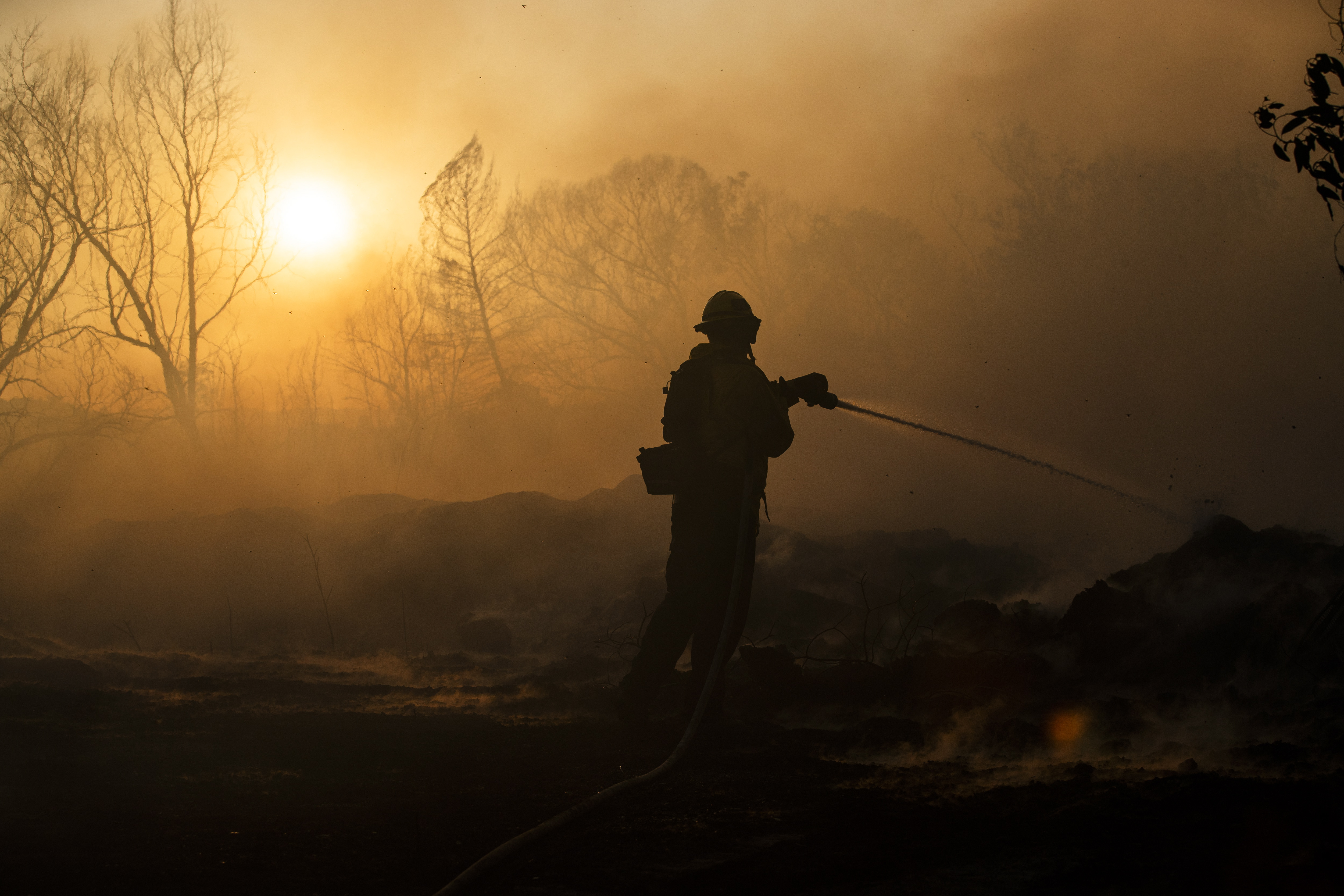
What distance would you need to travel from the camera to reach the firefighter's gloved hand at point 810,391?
4.66 m

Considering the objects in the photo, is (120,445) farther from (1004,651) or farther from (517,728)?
(1004,651)

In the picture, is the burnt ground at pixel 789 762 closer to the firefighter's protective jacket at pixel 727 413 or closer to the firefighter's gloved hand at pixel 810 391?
the firefighter's protective jacket at pixel 727 413

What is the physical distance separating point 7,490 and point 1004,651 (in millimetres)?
14215

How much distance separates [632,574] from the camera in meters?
9.82

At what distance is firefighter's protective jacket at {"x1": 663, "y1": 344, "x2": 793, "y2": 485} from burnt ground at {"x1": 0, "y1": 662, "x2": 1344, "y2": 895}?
145 cm

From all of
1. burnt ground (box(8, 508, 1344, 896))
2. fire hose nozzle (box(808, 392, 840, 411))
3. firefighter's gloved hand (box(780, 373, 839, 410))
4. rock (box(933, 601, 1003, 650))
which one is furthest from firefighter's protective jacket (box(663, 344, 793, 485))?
rock (box(933, 601, 1003, 650))

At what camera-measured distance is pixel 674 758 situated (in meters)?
3.84

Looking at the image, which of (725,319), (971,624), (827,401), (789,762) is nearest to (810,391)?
(827,401)

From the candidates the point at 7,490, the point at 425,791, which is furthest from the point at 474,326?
the point at 425,791

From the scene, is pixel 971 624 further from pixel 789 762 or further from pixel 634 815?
pixel 634 815

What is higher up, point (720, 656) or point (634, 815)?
point (720, 656)

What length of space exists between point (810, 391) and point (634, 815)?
2.31m

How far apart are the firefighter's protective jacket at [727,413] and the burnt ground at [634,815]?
4.75 ft

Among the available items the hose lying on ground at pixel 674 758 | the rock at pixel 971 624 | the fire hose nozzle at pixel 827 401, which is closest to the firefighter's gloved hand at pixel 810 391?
the fire hose nozzle at pixel 827 401
